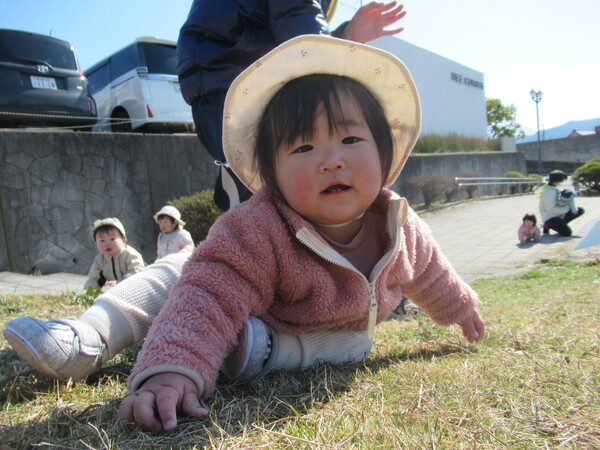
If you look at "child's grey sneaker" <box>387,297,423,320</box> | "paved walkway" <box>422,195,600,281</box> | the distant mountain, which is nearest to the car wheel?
"paved walkway" <box>422,195,600,281</box>

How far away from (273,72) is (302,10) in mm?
462

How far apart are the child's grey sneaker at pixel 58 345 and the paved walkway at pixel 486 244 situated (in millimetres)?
2906

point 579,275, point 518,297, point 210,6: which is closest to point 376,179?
point 210,6

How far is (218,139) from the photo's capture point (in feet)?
7.71

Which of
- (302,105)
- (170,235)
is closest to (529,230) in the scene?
(170,235)

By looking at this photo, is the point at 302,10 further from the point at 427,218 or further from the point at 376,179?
the point at 427,218

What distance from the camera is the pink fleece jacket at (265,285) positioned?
1297mm

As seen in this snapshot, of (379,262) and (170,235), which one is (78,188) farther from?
(379,262)

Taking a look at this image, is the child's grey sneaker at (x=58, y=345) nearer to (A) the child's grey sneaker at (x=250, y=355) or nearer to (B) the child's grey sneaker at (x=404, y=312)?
(A) the child's grey sneaker at (x=250, y=355)

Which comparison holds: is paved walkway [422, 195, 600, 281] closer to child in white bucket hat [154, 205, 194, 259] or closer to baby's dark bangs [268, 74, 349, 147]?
child in white bucket hat [154, 205, 194, 259]

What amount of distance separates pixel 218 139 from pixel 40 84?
670cm

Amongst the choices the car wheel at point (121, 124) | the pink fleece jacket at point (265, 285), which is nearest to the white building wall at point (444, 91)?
the car wheel at point (121, 124)

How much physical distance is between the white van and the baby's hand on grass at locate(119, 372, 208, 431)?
8.54 meters

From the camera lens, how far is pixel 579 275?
4809mm
